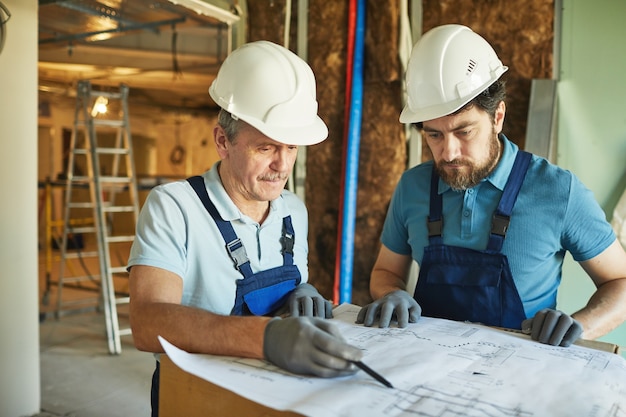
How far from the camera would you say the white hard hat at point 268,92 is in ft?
5.15

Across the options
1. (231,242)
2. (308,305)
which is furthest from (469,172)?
(231,242)

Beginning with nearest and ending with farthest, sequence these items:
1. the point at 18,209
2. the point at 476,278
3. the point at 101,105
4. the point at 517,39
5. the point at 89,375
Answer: the point at 476,278
the point at 517,39
the point at 18,209
the point at 89,375
the point at 101,105

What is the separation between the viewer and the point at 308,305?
155 centimetres

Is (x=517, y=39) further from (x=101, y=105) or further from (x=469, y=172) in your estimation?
(x=101, y=105)

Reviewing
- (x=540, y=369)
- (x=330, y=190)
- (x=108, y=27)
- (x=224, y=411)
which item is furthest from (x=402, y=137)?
(x=108, y=27)

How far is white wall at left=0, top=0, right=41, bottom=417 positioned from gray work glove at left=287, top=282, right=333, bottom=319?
2.14m

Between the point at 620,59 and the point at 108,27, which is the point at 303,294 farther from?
the point at 108,27

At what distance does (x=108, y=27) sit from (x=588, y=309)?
14.8 feet

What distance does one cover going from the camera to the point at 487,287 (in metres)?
1.75

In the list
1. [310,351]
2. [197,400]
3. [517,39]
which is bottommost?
[197,400]

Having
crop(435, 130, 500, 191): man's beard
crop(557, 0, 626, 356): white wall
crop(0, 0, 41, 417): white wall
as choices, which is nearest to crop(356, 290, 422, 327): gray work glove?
crop(435, 130, 500, 191): man's beard

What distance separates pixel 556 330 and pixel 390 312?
425 mm

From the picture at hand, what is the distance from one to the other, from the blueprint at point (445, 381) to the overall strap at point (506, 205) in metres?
0.44

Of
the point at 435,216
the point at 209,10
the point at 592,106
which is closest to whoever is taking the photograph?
the point at 435,216
